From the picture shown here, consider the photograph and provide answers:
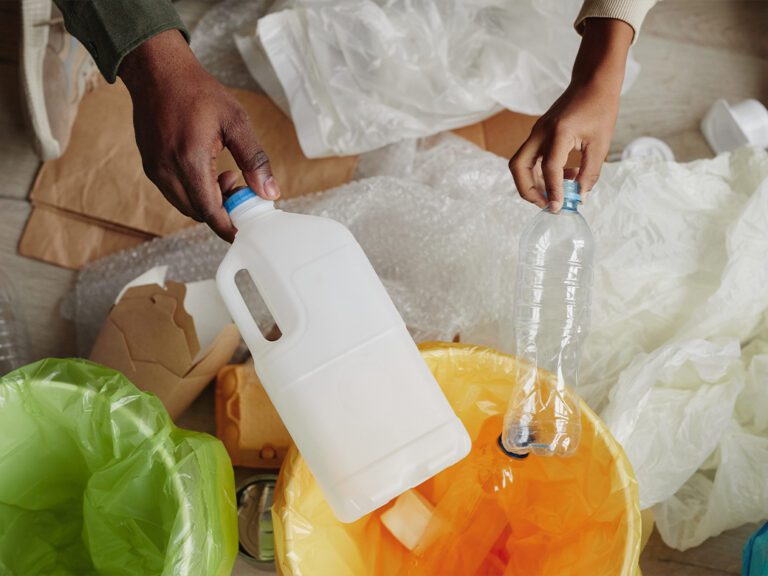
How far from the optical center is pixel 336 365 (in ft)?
1.97

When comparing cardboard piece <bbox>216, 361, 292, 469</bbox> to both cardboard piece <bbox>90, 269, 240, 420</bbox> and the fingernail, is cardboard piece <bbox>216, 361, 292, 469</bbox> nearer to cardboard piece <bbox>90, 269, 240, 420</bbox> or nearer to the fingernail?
cardboard piece <bbox>90, 269, 240, 420</bbox>

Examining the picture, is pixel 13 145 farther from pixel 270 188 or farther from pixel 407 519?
pixel 407 519

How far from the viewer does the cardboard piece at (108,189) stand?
3.43 ft

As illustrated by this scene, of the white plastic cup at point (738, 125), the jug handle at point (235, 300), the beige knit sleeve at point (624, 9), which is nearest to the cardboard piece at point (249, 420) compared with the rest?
the jug handle at point (235, 300)

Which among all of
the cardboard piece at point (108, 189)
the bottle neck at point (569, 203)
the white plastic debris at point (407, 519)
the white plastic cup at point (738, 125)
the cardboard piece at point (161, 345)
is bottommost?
the white plastic debris at point (407, 519)

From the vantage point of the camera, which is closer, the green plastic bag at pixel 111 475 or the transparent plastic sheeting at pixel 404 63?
the green plastic bag at pixel 111 475

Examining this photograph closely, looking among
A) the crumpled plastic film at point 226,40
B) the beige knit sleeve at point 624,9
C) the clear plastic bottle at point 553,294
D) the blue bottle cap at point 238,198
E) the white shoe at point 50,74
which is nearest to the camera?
the blue bottle cap at point 238,198

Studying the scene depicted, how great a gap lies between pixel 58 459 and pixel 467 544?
45cm

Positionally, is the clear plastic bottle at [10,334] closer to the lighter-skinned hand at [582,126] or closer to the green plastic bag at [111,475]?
the green plastic bag at [111,475]

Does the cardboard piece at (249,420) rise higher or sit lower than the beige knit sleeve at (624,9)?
lower

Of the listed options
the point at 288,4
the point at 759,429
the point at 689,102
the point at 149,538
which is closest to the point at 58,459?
the point at 149,538

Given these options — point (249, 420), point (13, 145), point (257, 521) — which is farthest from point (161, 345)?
point (13, 145)

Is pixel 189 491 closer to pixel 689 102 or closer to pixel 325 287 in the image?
pixel 325 287

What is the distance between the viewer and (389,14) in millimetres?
1026
